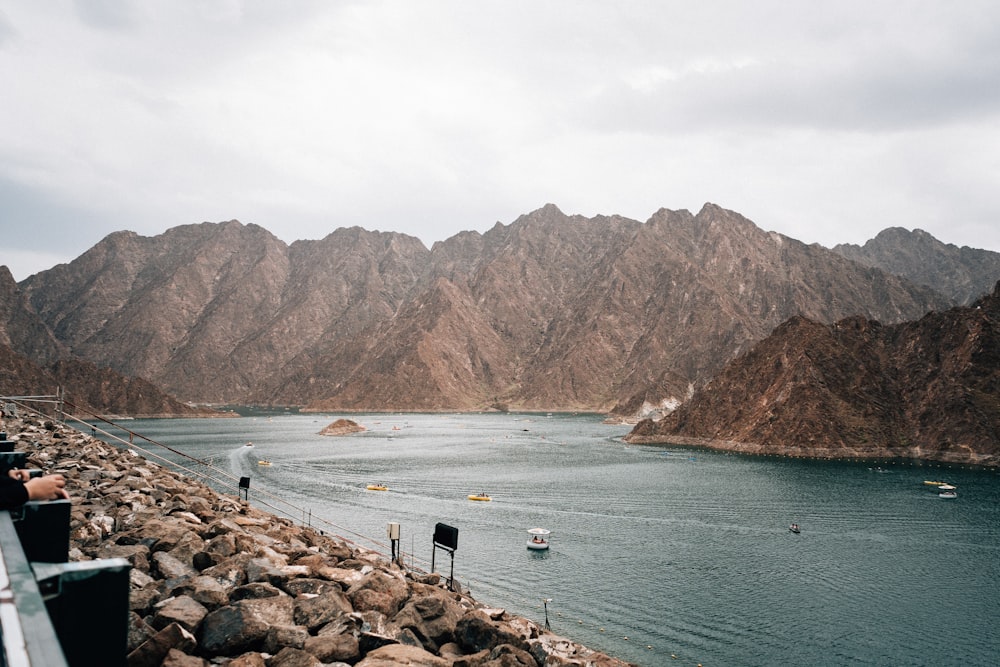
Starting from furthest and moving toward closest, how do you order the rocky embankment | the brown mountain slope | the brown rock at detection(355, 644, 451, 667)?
the brown mountain slope < the brown rock at detection(355, 644, 451, 667) < the rocky embankment

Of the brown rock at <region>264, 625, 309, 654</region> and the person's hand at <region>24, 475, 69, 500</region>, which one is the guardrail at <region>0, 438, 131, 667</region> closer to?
the person's hand at <region>24, 475, 69, 500</region>

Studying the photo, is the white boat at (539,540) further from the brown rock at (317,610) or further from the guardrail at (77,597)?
the guardrail at (77,597)

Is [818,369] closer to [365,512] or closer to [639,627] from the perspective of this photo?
[365,512]

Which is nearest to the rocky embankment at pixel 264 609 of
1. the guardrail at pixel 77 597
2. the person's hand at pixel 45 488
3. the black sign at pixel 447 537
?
the person's hand at pixel 45 488

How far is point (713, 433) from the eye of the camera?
573ft

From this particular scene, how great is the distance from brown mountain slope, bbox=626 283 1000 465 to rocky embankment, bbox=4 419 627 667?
152183 millimetres

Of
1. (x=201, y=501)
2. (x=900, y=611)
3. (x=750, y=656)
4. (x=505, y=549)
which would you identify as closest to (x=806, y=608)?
(x=900, y=611)

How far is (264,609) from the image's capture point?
1315 cm

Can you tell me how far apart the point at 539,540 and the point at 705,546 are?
17.4 m

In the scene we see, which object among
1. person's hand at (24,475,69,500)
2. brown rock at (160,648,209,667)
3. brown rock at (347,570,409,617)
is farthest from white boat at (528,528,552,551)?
person's hand at (24,475,69,500)

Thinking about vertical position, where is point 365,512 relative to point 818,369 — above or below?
below

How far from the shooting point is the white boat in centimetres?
5644

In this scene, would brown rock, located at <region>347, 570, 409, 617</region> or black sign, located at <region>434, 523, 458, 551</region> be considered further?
black sign, located at <region>434, 523, 458, 551</region>

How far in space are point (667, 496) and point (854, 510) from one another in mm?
24399
